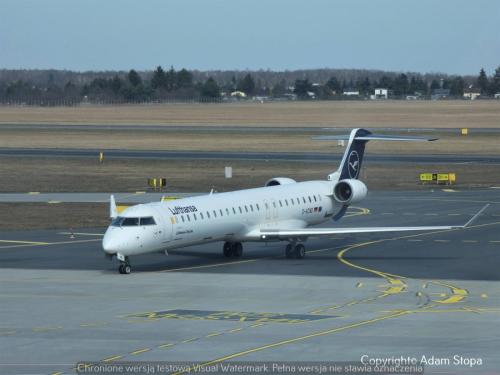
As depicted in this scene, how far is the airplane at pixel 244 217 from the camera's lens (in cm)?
3988

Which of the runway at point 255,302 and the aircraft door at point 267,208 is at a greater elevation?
the aircraft door at point 267,208

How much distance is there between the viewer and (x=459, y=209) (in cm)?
6247

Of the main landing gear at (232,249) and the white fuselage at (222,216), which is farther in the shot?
the main landing gear at (232,249)

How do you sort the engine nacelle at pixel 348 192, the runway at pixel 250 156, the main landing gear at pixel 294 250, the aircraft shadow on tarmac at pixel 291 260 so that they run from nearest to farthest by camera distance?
the aircraft shadow on tarmac at pixel 291 260, the main landing gear at pixel 294 250, the engine nacelle at pixel 348 192, the runway at pixel 250 156

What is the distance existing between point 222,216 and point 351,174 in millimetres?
10821

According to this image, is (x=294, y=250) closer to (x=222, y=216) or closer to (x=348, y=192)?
(x=222, y=216)

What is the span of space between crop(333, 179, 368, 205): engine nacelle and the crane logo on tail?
2545mm

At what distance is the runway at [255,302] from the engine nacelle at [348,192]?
7.36ft

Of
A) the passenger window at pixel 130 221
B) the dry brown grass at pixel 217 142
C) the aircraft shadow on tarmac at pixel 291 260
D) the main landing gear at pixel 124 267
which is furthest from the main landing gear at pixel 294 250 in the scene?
the dry brown grass at pixel 217 142

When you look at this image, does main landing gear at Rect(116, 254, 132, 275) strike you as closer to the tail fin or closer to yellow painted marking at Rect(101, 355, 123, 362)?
the tail fin

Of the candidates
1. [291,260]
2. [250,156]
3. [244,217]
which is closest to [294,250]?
[291,260]

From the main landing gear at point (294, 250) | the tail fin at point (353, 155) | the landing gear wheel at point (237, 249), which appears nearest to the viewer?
the main landing gear at point (294, 250)

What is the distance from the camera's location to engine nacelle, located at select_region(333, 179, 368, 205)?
48500 mm

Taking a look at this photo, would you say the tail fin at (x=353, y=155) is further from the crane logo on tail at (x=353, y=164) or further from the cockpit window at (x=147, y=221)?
the cockpit window at (x=147, y=221)
